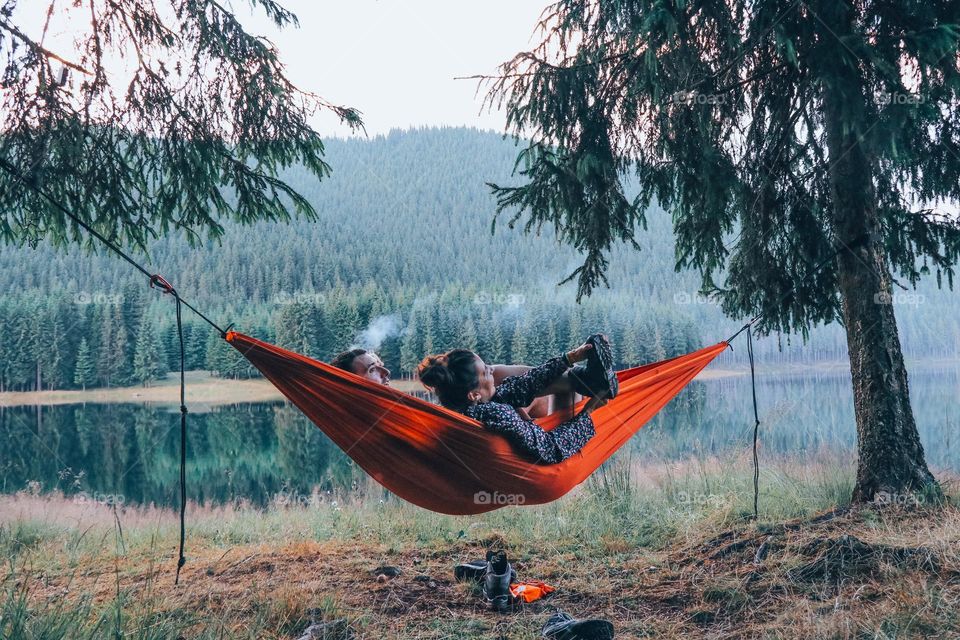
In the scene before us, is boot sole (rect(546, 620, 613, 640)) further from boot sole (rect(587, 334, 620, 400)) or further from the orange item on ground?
boot sole (rect(587, 334, 620, 400))

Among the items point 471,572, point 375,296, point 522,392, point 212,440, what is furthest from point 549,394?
point 375,296

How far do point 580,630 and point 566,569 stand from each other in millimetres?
837

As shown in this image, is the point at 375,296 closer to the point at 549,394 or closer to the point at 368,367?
the point at 368,367

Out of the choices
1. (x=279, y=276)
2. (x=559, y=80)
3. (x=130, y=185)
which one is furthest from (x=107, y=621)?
(x=279, y=276)

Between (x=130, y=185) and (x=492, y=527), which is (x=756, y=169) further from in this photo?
(x=130, y=185)

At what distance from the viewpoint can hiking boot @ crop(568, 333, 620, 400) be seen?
211cm

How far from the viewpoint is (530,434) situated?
2.10 m

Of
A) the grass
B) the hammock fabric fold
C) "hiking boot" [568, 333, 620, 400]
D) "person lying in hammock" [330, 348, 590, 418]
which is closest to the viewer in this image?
the grass

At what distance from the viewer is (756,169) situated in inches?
124

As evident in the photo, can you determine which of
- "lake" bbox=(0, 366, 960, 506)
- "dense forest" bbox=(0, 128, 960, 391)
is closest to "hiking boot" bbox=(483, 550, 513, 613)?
"lake" bbox=(0, 366, 960, 506)

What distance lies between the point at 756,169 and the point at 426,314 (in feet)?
66.9

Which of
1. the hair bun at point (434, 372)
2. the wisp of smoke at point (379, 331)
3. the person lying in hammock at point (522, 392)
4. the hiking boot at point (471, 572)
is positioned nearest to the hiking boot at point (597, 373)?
the person lying in hammock at point (522, 392)

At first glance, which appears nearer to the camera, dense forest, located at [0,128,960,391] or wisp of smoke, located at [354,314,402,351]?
wisp of smoke, located at [354,314,402,351]

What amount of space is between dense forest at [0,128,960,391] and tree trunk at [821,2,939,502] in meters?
9.01
